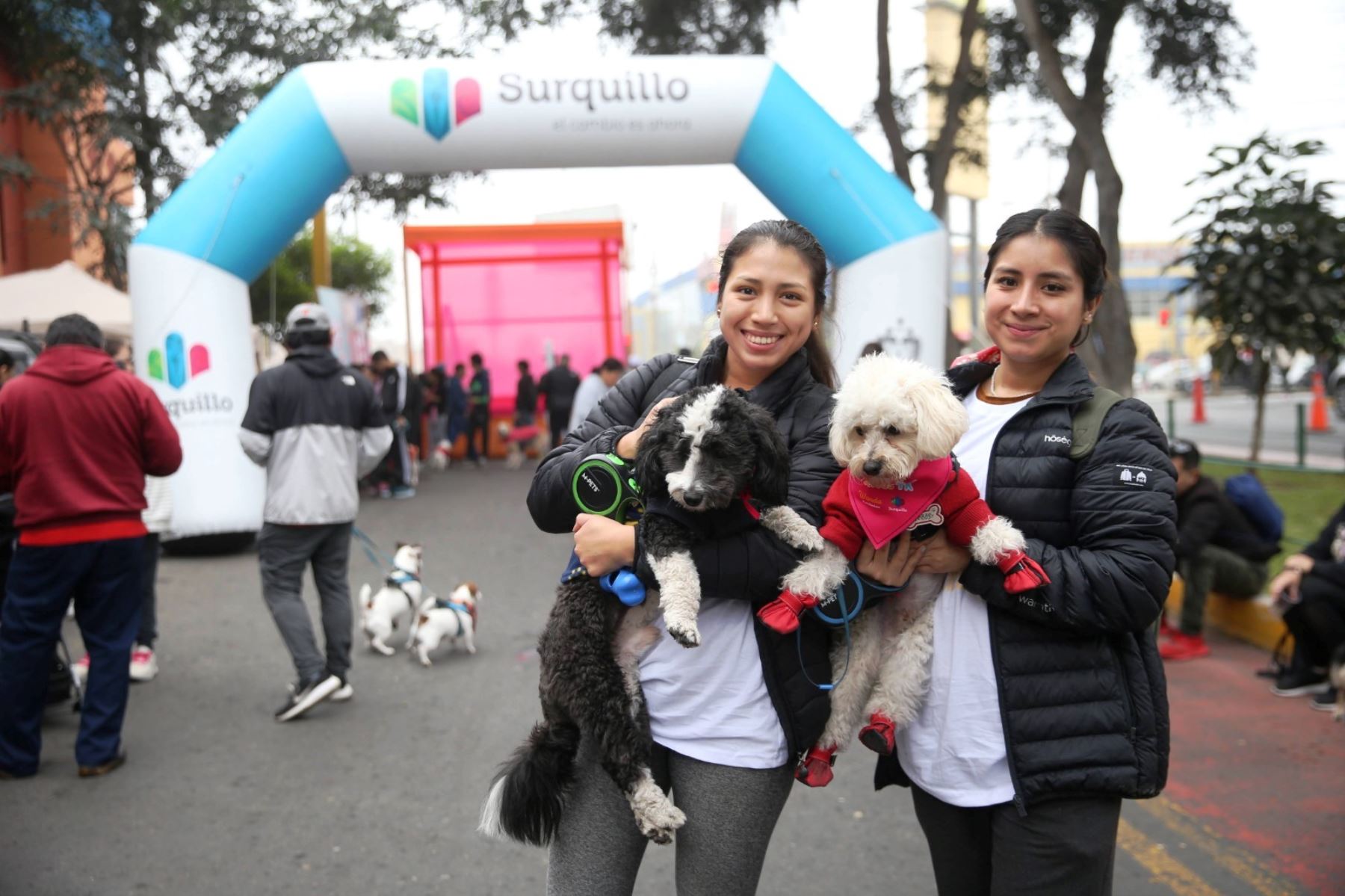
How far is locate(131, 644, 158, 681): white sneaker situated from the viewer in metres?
5.92

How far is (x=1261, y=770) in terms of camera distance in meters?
4.45

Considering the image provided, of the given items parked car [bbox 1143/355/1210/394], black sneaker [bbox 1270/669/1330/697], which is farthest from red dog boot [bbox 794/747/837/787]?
parked car [bbox 1143/355/1210/394]

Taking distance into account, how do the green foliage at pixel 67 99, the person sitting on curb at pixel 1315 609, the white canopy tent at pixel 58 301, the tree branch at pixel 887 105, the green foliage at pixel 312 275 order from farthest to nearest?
1. the green foliage at pixel 312 275
2. the green foliage at pixel 67 99
3. the tree branch at pixel 887 105
4. the white canopy tent at pixel 58 301
5. the person sitting on curb at pixel 1315 609

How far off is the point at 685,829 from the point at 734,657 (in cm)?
35

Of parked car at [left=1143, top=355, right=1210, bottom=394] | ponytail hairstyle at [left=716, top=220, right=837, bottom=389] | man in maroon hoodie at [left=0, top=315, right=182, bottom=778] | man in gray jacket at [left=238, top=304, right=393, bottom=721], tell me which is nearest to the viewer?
ponytail hairstyle at [left=716, top=220, right=837, bottom=389]

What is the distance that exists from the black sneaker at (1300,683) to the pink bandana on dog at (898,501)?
4.45 m

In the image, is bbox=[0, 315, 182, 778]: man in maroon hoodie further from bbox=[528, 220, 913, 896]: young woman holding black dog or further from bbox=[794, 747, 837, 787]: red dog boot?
bbox=[794, 747, 837, 787]: red dog boot

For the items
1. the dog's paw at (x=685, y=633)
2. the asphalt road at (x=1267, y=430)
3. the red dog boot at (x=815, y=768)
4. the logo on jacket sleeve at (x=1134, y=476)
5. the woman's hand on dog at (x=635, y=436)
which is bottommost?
the asphalt road at (x=1267, y=430)

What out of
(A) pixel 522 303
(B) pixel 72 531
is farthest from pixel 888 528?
(A) pixel 522 303

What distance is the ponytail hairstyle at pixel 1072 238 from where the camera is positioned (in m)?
2.06

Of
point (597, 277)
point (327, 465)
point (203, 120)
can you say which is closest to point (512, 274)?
point (597, 277)

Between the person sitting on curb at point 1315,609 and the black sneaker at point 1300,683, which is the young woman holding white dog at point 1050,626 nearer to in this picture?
the person sitting on curb at point 1315,609

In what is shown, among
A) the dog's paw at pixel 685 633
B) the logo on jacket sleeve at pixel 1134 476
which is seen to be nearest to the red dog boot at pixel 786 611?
the dog's paw at pixel 685 633

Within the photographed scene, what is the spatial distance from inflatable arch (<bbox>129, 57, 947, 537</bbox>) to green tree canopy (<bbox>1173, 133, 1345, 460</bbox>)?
110 inches
